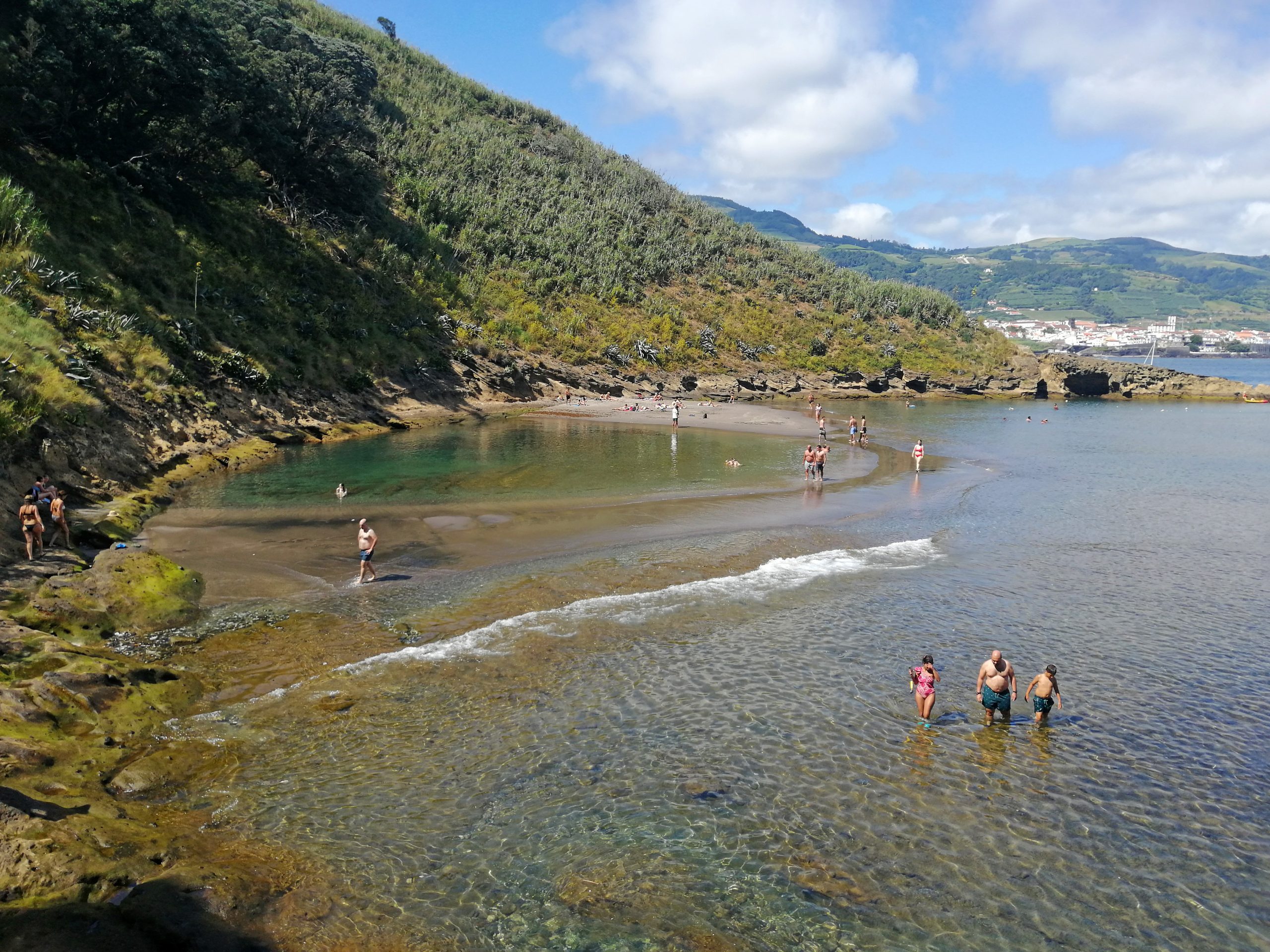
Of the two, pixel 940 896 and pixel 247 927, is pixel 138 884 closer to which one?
pixel 247 927

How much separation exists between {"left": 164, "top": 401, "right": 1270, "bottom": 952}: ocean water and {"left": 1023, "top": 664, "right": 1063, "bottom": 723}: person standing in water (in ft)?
0.95

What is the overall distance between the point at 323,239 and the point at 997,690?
6099cm

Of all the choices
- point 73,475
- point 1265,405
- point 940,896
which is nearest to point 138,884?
point 940,896

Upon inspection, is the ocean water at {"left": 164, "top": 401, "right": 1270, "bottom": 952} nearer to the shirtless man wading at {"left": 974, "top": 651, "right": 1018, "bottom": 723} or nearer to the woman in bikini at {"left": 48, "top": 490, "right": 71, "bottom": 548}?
the shirtless man wading at {"left": 974, "top": 651, "right": 1018, "bottom": 723}

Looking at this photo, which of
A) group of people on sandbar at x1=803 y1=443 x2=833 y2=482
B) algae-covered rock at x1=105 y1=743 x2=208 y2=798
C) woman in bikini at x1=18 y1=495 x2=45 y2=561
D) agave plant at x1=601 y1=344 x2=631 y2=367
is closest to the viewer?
algae-covered rock at x1=105 y1=743 x2=208 y2=798

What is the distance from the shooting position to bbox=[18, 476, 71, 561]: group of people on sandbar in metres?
19.7

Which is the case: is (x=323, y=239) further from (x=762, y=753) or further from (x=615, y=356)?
(x=762, y=753)

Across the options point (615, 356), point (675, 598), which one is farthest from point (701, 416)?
point (675, 598)

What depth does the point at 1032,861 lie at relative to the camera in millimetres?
11086

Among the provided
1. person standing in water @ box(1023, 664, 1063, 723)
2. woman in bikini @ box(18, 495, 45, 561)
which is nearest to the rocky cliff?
person standing in water @ box(1023, 664, 1063, 723)

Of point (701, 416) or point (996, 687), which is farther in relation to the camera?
point (701, 416)

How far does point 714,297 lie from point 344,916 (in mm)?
90407

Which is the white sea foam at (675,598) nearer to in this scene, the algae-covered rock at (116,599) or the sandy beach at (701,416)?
the algae-covered rock at (116,599)

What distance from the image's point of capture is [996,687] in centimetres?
1512
